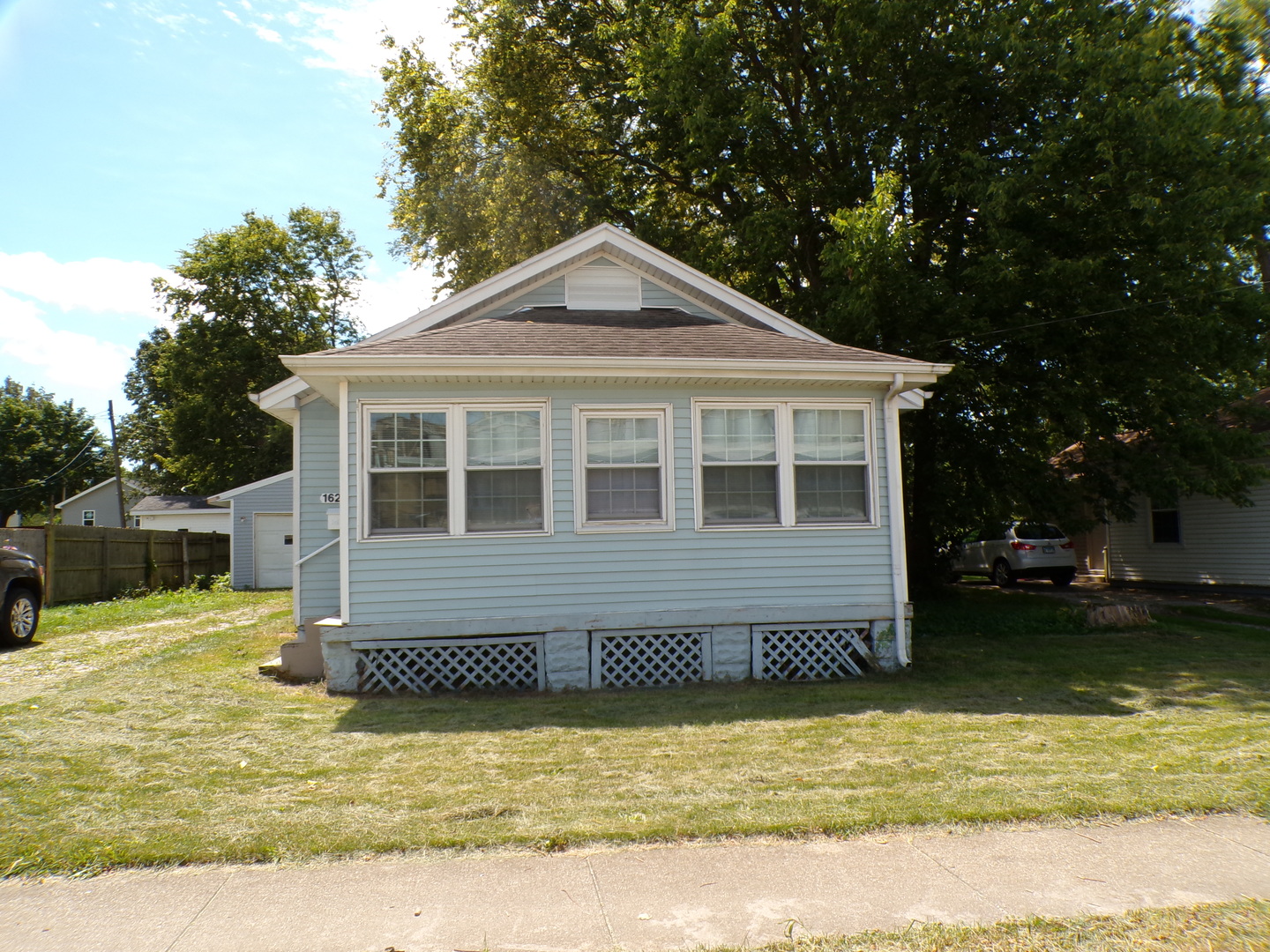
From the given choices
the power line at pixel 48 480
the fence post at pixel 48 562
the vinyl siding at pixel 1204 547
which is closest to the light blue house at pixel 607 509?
the fence post at pixel 48 562

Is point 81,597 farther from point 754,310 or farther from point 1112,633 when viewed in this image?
point 1112,633

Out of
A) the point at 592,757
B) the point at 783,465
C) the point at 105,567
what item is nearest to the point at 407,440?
the point at 783,465

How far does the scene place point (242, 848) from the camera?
4445 millimetres

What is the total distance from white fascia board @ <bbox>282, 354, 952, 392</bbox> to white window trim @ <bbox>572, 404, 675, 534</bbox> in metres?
0.40

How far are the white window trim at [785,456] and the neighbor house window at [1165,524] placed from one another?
495 inches

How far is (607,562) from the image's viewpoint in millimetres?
9195

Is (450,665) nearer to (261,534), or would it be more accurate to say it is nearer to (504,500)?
(504,500)

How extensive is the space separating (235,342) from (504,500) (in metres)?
30.0

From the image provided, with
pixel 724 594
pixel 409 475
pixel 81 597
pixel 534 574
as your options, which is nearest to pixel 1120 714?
pixel 724 594

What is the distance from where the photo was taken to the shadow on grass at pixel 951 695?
301 inches

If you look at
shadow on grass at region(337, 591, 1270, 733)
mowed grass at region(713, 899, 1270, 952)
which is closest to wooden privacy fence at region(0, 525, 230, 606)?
shadow on grass at region(337, 591, 1270, 733)

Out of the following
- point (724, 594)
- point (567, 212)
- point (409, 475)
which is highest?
point (567, 212)

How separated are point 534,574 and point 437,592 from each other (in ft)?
3.26

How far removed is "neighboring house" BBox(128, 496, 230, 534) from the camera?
1229 inches
